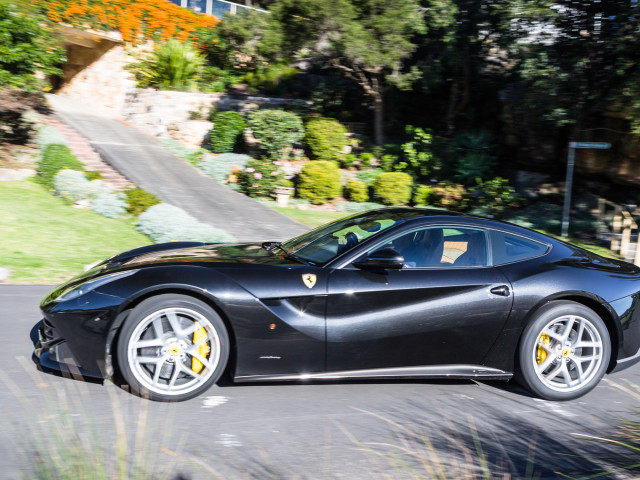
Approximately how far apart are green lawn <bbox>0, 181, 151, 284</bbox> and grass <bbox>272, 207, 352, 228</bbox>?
4044mm

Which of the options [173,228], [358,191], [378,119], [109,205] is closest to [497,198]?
[358,191]

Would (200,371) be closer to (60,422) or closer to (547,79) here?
(60,422)

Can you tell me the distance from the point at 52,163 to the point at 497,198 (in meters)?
10.4

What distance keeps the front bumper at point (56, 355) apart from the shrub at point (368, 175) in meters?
13.4

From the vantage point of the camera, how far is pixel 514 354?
474 centimetres

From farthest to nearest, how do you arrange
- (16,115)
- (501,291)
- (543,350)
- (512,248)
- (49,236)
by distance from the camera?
(16,115)
(49,236)
(512,248)
(543,350)
(501,291)

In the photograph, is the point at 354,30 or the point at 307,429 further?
the point at 354,30

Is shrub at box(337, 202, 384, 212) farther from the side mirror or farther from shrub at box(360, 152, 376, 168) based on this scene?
the side mirror

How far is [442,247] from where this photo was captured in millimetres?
4887

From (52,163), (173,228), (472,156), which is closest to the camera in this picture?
(173,228)

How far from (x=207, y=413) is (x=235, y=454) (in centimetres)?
63

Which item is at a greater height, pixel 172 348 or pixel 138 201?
pixel 138 201

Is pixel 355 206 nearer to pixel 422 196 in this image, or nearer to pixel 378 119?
pixel 422 196

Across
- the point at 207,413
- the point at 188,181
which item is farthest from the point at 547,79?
the point at 207,413
